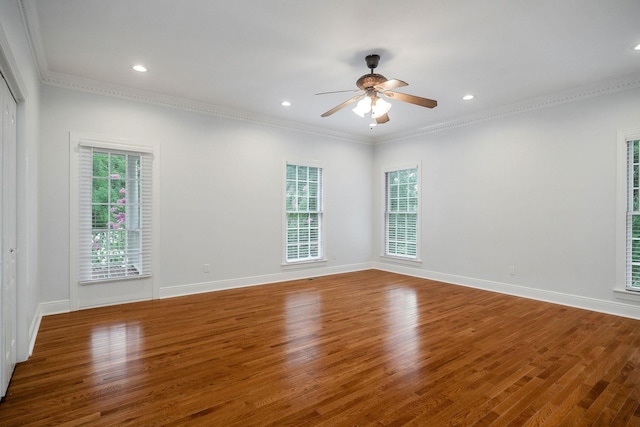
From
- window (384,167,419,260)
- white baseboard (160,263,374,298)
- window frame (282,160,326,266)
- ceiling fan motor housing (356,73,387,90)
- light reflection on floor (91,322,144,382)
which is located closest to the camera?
light reflection on floor (91,322,144,382)

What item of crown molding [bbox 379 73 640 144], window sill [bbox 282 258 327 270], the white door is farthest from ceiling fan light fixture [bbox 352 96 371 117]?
window sill [bbox 282 258 327 270]

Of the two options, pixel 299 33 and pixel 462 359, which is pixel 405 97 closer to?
pixel 299 33

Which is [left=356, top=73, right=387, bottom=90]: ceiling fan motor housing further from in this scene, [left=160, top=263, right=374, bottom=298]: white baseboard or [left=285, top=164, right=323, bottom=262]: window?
[left=160, top=263, right=374, bottom=298]: white baseboard

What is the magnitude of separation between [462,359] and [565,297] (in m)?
2.71

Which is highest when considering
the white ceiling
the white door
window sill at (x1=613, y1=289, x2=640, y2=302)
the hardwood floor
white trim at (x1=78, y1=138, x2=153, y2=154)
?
the white ceiling

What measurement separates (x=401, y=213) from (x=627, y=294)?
11.7 ft

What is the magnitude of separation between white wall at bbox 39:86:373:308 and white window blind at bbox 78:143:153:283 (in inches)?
7.2

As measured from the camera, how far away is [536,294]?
4.73 m

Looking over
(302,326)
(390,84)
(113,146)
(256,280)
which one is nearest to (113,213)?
(113,146)

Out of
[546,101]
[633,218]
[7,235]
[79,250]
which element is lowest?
[79,250]

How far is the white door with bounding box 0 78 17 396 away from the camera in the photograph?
2.18 m

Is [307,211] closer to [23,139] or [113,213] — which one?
[113,213]

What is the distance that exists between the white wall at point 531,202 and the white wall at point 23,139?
18.4ft

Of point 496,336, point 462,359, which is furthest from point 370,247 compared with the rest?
point 462,359
